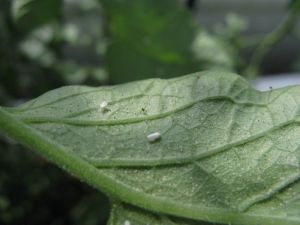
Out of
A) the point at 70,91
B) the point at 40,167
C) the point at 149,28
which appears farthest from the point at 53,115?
the point at 40,167

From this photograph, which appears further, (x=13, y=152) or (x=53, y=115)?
(x=13, y=152)

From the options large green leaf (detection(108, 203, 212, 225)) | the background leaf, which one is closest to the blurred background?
the background leaf

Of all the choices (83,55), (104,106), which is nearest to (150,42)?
(104,106)

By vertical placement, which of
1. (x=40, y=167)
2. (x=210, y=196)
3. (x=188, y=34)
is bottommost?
(x=210, y=196)

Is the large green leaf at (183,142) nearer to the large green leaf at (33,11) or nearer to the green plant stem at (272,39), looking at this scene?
the large green leaf at (33,11)

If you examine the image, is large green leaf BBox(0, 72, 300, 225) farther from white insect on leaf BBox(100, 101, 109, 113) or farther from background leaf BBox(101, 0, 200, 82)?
background leaf BBox(101, 0, 200, 82)

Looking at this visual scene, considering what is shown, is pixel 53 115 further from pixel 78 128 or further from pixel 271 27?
pixel 271 27
